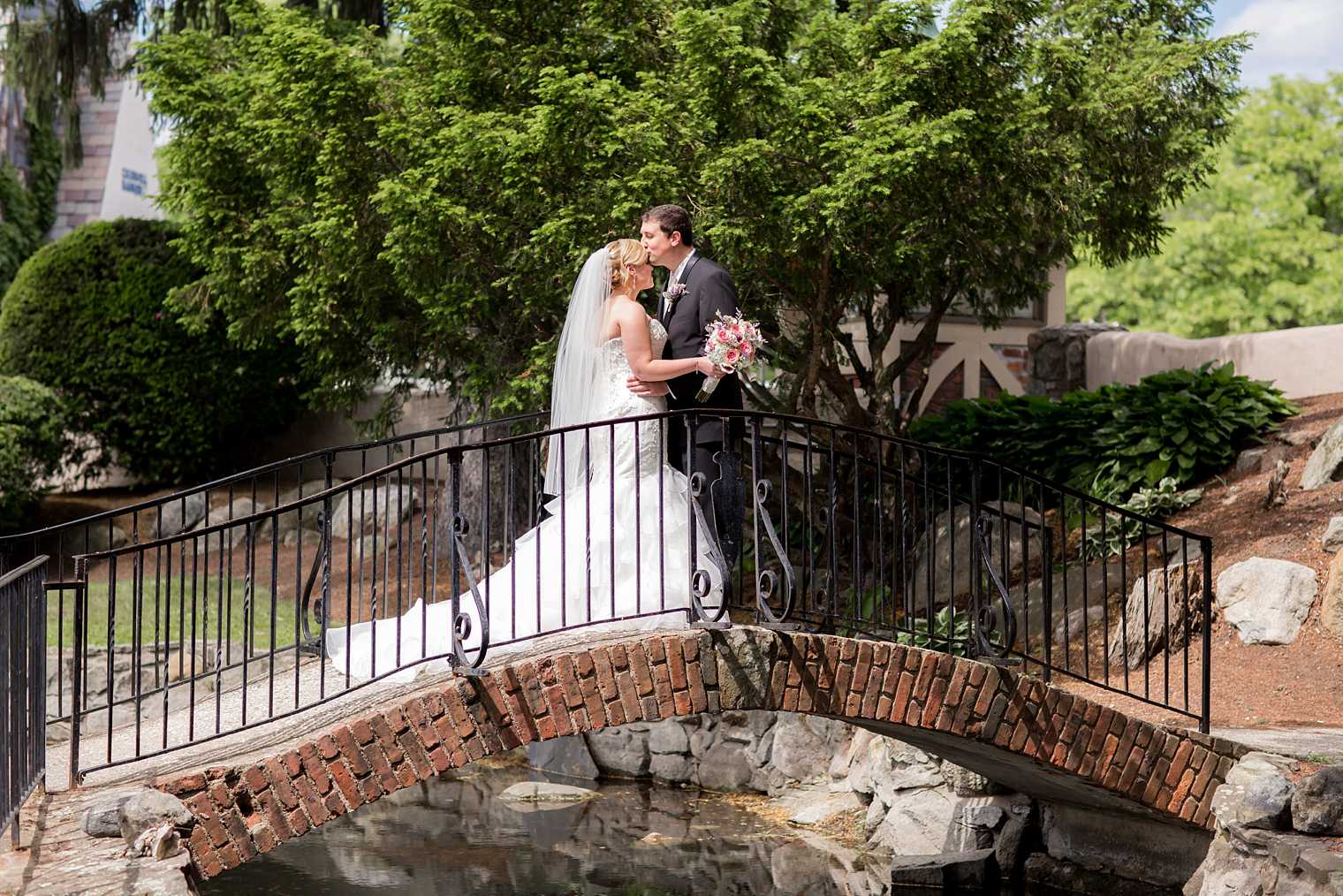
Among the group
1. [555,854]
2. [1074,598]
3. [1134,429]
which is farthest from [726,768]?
[1134,429]

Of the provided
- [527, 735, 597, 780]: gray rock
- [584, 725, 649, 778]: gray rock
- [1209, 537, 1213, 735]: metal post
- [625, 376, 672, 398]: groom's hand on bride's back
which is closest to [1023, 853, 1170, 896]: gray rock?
[1209, 537, 1213, 735]: metal post

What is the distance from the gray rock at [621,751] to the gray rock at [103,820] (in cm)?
640

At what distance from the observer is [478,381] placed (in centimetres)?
1210

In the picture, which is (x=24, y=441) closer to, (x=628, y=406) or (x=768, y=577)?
(x=628, y=406)

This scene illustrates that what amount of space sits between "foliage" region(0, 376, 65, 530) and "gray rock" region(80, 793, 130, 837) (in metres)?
11.4

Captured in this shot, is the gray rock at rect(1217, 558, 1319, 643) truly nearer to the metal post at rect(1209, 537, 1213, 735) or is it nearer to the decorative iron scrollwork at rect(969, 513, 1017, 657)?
the metal post at rect(1209, 537, 1213, 735)

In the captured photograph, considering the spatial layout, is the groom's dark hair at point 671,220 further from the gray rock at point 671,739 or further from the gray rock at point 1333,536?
the gray rock at point 1333,536

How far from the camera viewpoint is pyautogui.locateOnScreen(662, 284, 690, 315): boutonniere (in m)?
7.27

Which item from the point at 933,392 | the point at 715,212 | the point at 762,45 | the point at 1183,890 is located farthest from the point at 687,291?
the point at 933,392

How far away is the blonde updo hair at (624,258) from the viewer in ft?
23.3

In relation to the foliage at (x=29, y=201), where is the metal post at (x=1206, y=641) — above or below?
below

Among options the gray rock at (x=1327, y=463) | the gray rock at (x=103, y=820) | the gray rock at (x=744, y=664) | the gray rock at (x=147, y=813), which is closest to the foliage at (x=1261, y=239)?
the gray rock at (x=1327, y=463)

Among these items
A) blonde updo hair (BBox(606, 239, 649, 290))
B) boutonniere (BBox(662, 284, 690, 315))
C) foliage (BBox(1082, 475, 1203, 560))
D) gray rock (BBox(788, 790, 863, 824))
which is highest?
blonde updo hair (BBox(606, 239, 649, 290))

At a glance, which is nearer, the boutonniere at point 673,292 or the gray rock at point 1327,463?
the boutonniere at point 673,292
